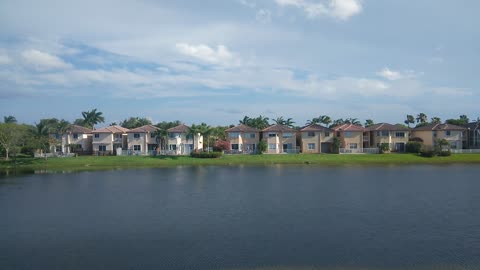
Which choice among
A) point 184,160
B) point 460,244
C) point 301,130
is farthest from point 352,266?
point 301,130

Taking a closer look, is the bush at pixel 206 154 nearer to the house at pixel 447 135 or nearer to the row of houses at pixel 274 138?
the row of houses at pixel 274 138

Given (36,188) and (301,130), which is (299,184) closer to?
(36,188)

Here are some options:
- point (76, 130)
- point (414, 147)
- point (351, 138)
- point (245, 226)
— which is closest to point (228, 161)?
point (351, 138)

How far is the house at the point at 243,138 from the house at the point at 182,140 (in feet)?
22.6

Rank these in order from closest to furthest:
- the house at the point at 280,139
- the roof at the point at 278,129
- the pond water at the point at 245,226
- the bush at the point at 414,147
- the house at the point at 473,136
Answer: the pond water at the point at 245,226
the bush at the point at 414,147
the house at the point at 280,139
the roof at the point at 278,129
the house at the point at 473,136

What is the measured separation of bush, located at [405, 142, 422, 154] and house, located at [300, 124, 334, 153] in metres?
14.7

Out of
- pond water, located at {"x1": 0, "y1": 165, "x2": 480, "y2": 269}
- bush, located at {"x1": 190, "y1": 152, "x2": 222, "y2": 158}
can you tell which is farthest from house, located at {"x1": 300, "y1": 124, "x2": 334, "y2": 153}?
pond water, located at {"x1": 0, "y1": 165, "x2": 480, "y2": 269}

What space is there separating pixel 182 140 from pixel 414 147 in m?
45.6

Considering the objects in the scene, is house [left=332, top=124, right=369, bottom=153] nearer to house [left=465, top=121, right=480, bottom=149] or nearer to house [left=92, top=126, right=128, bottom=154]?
house [left=465, top=121, right=480, bottom=149]

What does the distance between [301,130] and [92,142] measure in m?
44.0

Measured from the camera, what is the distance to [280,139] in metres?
84.5

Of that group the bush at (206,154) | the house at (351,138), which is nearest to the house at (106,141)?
the bush at (206,154)

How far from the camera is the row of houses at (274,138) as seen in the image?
271 feet

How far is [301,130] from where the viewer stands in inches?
3300
